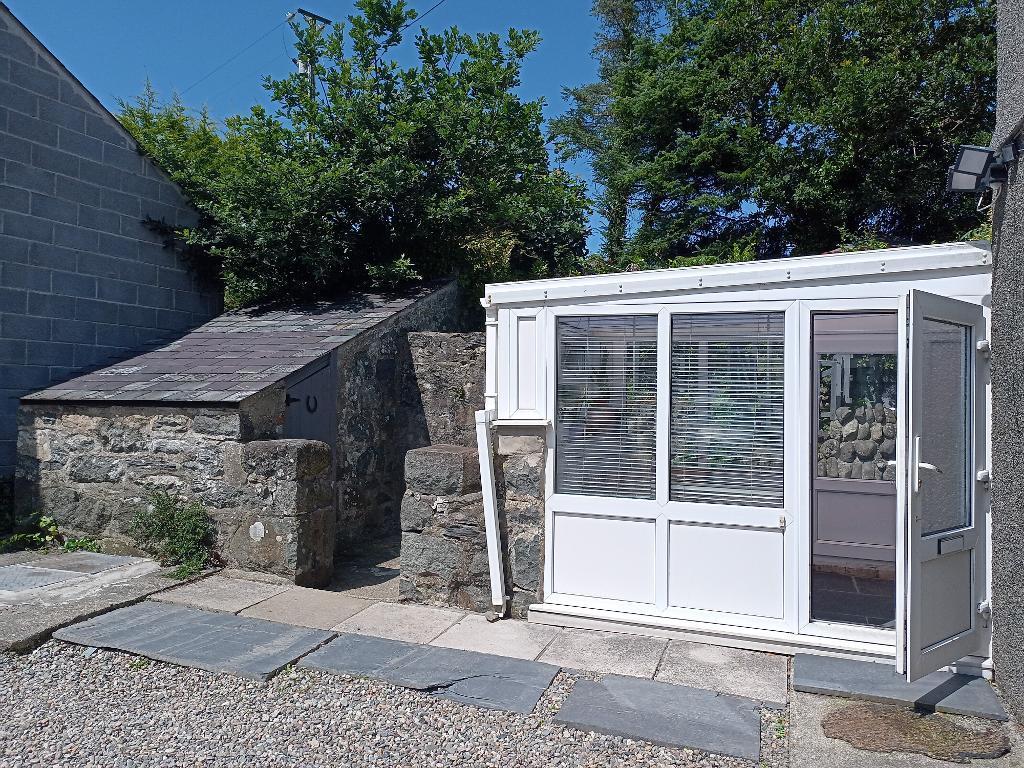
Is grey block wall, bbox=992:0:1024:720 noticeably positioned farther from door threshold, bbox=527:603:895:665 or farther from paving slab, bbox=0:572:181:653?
paving slab, bbox=0:572:181:653

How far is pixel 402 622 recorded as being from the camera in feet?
17.0

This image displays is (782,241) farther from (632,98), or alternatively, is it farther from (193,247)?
(193,247)

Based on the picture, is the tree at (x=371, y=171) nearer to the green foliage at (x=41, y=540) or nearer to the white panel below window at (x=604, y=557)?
the green foliage at (x=41, y=540)

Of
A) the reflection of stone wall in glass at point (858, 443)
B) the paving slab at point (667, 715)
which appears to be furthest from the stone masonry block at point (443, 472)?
the reflection of stone wall in glass at point (858, 443)

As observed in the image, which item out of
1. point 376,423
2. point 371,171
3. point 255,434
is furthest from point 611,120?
point 255,434

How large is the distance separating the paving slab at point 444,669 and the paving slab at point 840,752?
4.22 feet

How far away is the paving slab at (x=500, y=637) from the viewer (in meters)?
4.68

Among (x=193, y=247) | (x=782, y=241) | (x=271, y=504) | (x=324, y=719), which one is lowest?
(x=324, y=719)

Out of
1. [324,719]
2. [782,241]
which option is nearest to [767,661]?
[324,719]

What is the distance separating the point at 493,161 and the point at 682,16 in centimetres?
772

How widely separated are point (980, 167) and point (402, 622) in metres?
4.52

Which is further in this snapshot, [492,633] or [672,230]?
[672,230]

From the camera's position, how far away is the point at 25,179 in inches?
308

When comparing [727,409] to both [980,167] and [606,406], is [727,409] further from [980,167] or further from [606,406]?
[980,167]
